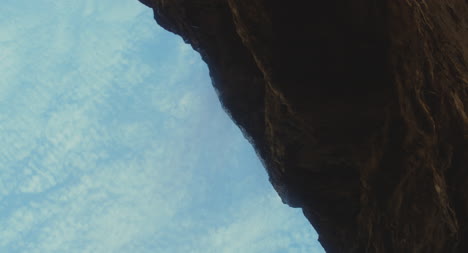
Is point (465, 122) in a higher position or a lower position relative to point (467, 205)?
higher

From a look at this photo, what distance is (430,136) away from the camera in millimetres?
8109

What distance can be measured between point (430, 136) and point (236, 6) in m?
4.02

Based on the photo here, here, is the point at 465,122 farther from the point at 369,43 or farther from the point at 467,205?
the point at 369,43

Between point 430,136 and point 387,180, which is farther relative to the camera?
point 387,180

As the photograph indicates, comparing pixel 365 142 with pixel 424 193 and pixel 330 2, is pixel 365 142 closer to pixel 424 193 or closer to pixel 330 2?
pixel 424 193

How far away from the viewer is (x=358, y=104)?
9.58 metres

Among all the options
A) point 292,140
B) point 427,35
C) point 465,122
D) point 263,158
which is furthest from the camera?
point 263,158

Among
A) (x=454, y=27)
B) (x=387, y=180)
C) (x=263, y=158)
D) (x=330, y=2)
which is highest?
(x=330, y=2)

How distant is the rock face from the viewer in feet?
26.7

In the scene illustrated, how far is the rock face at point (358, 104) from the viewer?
26.7 ft

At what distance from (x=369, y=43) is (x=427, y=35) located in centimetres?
107

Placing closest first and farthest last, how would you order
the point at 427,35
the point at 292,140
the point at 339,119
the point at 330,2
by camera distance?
1. the point at 427,35
2. the point at 330,2
3. the point at 339,119
4. the point at 292,140

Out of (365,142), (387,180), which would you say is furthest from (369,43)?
(387,180)

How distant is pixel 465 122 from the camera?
305 inches
